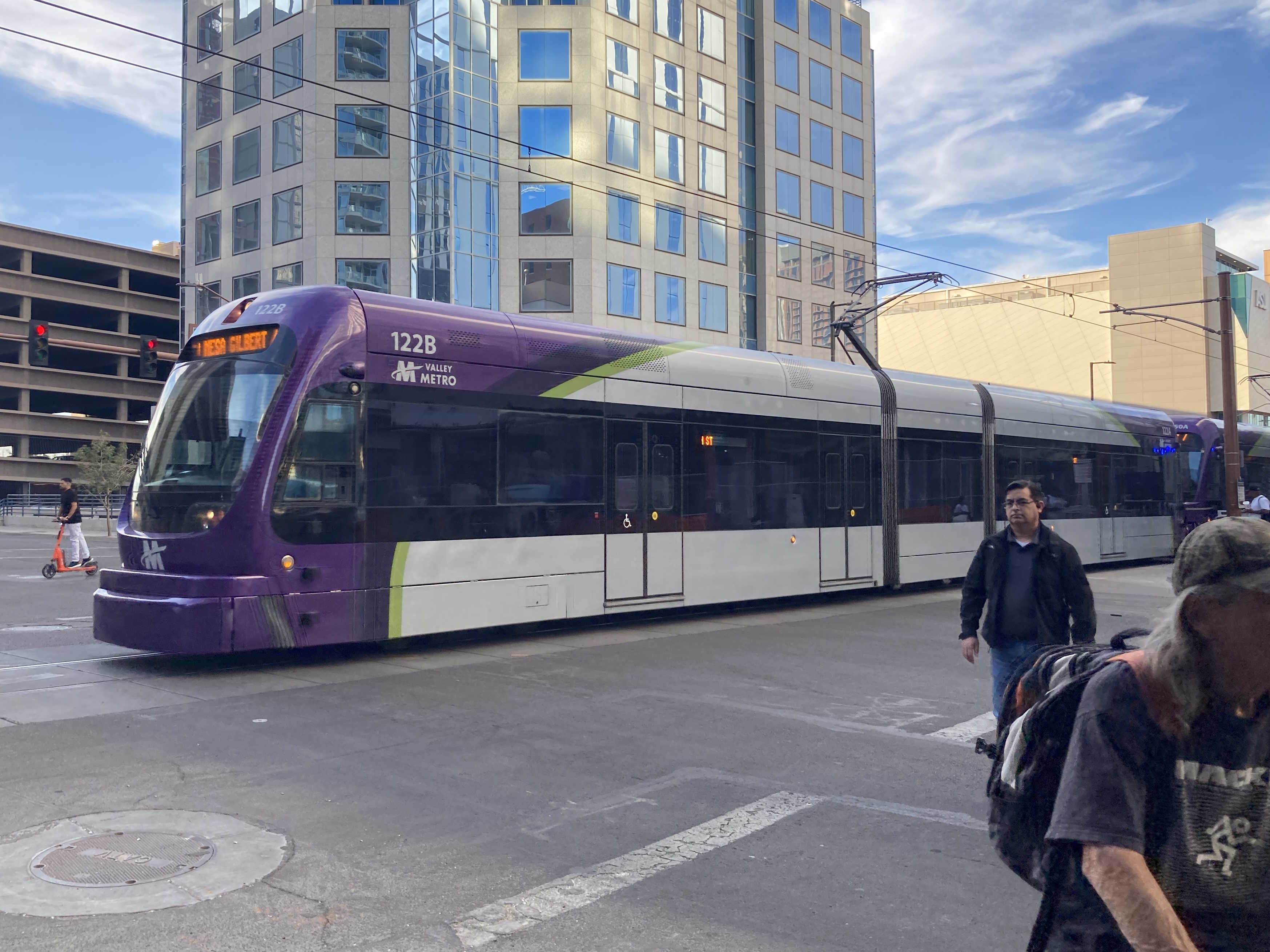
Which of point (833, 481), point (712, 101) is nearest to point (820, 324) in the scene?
point (712, 101)

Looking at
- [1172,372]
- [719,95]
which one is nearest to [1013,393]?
[719,95]

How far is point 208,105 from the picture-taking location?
4850cm

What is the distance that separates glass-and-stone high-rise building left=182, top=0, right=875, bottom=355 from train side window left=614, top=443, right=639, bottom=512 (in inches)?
1141

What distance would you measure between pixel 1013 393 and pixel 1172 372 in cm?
7029

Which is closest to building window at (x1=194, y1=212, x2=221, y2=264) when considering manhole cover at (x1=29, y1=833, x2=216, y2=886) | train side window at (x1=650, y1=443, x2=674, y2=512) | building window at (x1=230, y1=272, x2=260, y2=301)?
building window at (x1=230, y1=272, x2=260, y2=301)

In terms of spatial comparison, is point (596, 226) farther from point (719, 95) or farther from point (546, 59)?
point (719, 95)

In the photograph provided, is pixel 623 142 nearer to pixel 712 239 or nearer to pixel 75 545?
pixel 712 239

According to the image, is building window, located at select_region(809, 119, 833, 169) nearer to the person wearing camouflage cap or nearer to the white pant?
the white pant

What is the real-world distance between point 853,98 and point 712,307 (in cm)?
1625

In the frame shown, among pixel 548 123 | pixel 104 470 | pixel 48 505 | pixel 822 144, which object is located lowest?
pixel 48 505

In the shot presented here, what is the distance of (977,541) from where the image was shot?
59.4 ft

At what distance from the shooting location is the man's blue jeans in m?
6.22

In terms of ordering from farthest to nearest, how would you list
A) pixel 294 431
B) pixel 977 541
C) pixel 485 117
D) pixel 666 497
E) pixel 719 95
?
pixel 719 95, pixel 485 117, pixel 977 541, pixel 666 497, pixel 294 431

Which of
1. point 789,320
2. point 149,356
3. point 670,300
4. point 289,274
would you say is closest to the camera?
point 149,356
